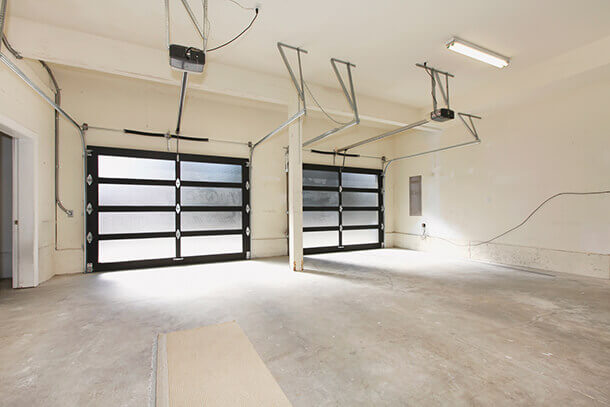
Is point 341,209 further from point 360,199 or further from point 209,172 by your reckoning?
point 209,172

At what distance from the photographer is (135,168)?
15.9ft

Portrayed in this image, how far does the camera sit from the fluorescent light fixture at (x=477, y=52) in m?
3.57

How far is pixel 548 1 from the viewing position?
115 inches

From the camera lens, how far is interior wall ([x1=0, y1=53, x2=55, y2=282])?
10.4ft

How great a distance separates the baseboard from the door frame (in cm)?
719

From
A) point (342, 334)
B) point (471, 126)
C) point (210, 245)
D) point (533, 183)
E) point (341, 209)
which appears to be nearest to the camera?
point (342, 334)

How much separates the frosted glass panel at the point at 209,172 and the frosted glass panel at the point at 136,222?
0.80 m

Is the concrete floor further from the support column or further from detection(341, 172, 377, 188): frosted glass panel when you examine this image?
detection(341, 172, 377, 188): frosted glass panel

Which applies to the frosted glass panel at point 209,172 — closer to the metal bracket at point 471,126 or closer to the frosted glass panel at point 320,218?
the frosted glass panel at point 320,218

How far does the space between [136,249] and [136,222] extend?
0.47 m

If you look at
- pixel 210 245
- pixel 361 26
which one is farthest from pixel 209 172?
pixel 361 26

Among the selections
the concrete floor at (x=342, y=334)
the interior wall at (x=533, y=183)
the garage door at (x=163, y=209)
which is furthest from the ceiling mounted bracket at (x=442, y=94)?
the garage door at (x=163, y=209)

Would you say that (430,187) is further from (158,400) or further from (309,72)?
(158,400)

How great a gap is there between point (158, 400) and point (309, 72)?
4.37 metres
